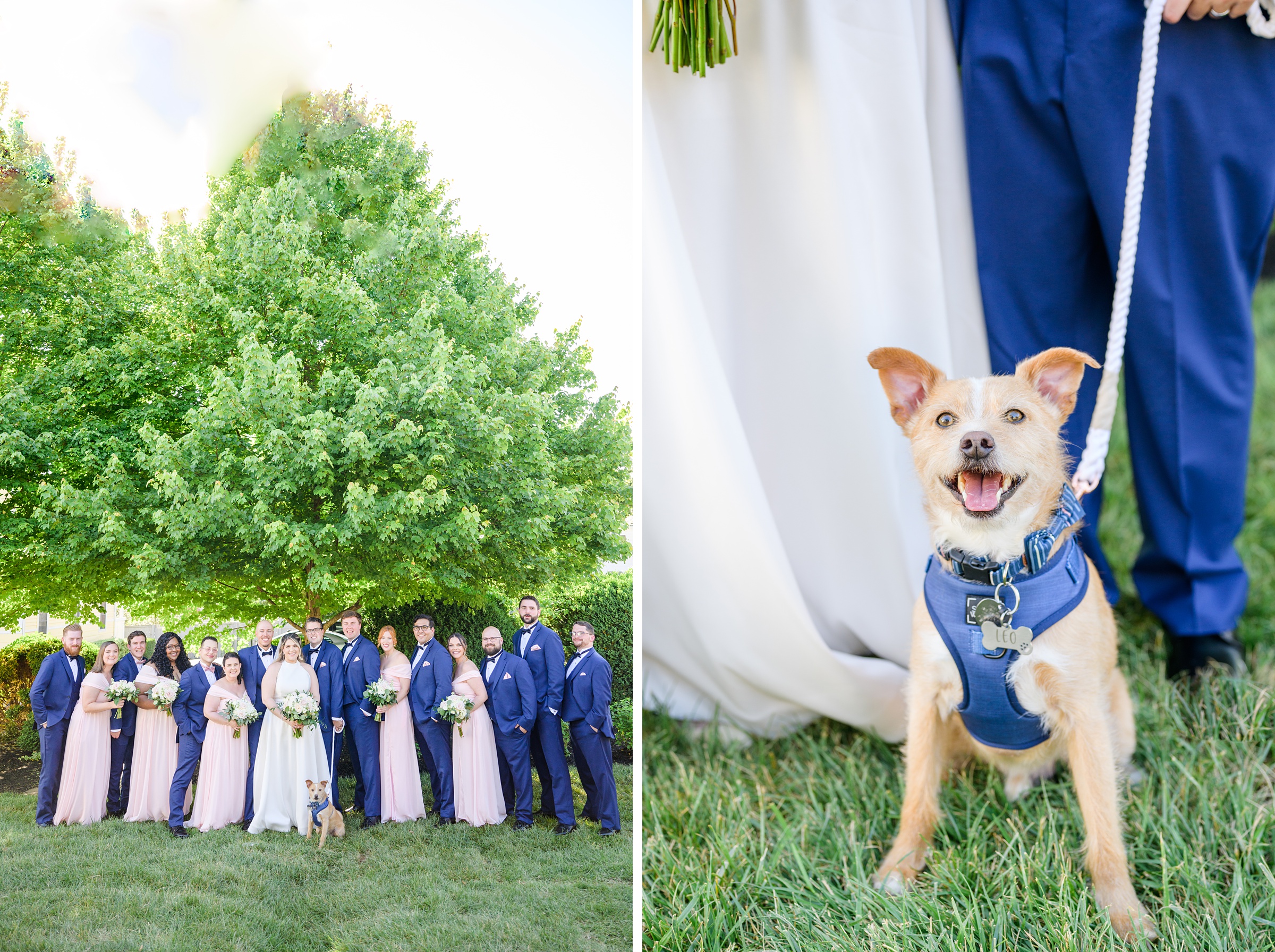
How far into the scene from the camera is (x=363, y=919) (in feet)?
5.87

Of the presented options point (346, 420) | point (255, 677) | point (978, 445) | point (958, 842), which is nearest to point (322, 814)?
point (255, 677)

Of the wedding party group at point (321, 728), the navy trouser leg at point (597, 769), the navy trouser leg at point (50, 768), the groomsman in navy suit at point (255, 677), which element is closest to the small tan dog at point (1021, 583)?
the navy trouser leg at point (597, 769)

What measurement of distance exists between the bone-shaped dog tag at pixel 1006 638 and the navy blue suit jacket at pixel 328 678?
143cm

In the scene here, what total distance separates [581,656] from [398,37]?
1.50 m

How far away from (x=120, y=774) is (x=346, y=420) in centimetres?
93

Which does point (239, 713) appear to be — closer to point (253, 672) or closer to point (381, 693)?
point (253, 672)

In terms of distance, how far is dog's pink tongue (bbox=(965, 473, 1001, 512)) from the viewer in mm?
1597

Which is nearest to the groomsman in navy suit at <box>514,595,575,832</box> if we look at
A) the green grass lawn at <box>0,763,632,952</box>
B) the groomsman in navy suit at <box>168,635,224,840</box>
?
the green grass lawn at <box>0,763,632,952</box>

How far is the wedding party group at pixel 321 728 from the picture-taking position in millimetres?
1803

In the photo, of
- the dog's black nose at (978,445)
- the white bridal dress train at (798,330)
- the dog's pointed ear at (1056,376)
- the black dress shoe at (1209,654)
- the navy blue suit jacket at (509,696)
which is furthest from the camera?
the black dress shoe at (1209,654)

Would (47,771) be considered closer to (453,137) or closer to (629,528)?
(629,528)

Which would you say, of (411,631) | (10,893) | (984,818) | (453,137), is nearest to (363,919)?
(411,631)

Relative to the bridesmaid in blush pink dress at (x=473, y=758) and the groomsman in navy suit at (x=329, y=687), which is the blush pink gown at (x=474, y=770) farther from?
the groomsman in navy suit at (x=329, y=687)

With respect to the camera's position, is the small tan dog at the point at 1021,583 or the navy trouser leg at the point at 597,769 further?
the navy trouser leg at the point at 597,769
